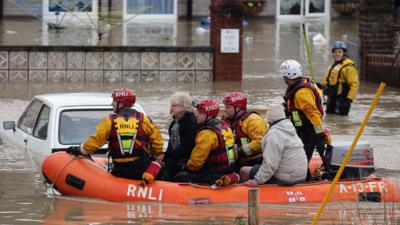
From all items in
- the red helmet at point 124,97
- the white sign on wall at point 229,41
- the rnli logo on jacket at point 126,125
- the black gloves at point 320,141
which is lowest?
the black gloves at point 320,141

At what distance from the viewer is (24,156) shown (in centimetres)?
1430

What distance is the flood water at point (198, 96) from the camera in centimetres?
1113

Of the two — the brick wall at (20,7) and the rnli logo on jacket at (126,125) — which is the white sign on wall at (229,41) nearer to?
the rnli logo on jacket at (126,125)

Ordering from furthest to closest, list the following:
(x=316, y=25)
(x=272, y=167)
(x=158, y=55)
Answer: (x=316, y=25) → (x=158, y=55) → (x=272, y=167)

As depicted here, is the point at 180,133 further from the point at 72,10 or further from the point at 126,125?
the point at 72,10

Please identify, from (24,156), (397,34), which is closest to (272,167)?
(24,156)

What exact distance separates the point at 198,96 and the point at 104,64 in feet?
10.4

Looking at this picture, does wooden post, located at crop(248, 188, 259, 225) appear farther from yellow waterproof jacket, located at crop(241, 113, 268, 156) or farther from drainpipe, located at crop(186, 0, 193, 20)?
drainpipe, located at crop(186, 0, 193, 20)

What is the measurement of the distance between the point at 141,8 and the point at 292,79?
27611 mm

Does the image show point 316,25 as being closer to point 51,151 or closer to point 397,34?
point 397,34

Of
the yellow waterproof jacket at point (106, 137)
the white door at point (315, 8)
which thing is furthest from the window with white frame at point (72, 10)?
the yellow waterproof jacket at point (106, 137)

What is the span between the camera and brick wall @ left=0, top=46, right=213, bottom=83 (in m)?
23.8

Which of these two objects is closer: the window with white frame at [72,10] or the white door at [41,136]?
the white door at [41,136]

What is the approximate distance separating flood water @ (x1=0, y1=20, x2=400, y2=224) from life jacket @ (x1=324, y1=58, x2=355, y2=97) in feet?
1.47
